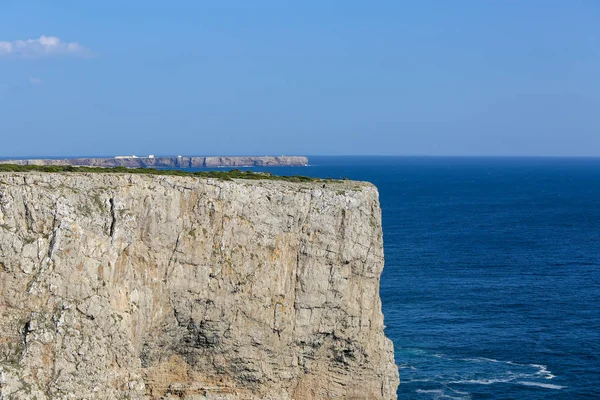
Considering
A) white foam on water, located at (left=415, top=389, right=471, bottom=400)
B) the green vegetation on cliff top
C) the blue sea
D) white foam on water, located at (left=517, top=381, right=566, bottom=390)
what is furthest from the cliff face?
white foam on water, located at (left=517, top=381, right=566, bottom=390)

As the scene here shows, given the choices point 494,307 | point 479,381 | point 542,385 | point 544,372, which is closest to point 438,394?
point 479,381

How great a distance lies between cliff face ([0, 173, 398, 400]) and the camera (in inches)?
→ 1193

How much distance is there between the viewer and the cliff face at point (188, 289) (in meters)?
30.3

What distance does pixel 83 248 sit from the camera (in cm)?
3091

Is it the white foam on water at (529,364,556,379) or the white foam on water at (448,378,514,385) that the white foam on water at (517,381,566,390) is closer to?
the white foam on water at (448,378,514,385)

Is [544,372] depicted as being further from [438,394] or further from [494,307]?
[494,307]

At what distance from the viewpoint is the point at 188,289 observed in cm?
3450

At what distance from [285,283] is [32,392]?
12.1 meters

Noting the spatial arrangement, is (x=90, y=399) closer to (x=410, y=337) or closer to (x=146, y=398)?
(x=146, y=398)

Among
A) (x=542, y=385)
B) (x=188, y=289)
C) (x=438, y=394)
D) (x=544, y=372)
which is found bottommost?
(x=438, y=394)

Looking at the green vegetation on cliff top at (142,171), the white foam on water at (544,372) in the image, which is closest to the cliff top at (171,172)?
the green vegetation on cliff top at (142,171)

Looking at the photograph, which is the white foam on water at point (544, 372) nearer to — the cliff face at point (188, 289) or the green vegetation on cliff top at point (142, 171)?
the cliff face at point (188, 289)

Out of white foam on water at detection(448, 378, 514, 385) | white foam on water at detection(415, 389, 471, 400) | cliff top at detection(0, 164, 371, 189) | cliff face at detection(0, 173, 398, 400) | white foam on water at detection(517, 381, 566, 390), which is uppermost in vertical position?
cliff top at detection(0, 164, 371, 189)

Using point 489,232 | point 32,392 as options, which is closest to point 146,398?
point 32,392
